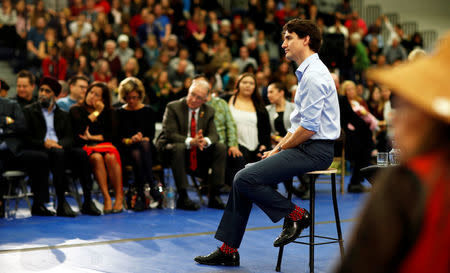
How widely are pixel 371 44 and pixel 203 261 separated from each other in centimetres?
1173

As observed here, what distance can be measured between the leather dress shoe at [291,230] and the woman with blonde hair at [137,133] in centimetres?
303

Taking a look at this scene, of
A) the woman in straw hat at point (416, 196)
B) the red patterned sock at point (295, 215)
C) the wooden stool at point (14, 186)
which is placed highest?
the woman in straw hat at point (416, 196)

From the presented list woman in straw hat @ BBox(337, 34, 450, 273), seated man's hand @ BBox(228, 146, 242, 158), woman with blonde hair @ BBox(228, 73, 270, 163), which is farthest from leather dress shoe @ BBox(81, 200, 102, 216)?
woman in straw hat @ BBox(337, 34, 450, 273)

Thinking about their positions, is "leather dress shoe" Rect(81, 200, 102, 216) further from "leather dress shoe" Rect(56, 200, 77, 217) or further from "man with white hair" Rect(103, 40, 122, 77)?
"man with white hair" Rect(103, 40, 122, 77)

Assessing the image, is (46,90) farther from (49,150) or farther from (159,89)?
(159,89)

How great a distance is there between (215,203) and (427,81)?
18.4ft

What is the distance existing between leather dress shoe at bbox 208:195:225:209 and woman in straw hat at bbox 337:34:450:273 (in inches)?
215

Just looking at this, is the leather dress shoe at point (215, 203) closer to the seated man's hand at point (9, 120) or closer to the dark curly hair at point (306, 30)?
the seated man's hand at point (9, 120)

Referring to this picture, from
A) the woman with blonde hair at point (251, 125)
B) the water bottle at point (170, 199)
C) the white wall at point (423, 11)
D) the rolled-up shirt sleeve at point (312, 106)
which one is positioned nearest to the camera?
the rolled-up shirt sleeve at point (312, 106)

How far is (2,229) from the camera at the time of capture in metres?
5.41

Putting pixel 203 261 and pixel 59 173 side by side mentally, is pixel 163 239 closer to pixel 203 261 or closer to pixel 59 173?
pixel 203 261

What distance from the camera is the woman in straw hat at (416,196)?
47.6 inches

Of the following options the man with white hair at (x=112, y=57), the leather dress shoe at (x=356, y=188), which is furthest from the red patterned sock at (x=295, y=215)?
the man with white hair at (x=112, y=57)

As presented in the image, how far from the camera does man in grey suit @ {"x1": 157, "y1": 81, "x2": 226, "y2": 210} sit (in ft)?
21.9
